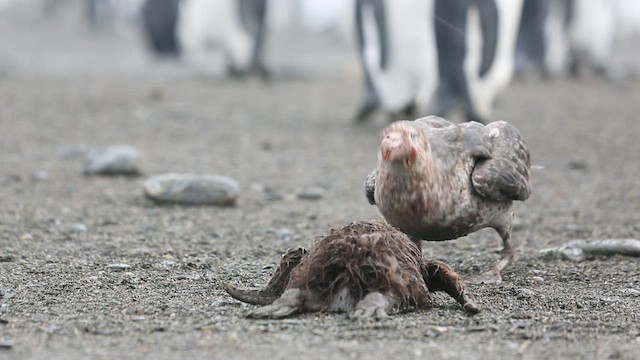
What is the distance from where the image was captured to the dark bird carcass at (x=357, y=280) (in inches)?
138

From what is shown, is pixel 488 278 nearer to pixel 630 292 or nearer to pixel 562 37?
pixel 630 292

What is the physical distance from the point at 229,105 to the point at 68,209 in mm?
6656

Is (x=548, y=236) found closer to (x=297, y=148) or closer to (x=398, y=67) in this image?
(x=297, y=148)

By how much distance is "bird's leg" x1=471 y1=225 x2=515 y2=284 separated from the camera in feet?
13.6

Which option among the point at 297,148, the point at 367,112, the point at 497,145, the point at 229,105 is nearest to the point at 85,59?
the point at 229,105

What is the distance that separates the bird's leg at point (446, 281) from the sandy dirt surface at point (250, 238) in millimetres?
49

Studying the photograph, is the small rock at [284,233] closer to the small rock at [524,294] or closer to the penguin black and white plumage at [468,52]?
the small rock at [524,294]

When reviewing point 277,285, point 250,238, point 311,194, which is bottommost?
point 311,194

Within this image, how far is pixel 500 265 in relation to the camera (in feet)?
14.0

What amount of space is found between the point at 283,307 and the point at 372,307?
26 cm

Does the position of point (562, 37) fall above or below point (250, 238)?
below

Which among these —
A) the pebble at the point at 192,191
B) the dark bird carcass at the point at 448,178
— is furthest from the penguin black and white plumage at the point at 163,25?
the dark bird carcass at the point at 448,178

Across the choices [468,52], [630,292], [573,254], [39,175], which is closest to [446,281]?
[630,292]

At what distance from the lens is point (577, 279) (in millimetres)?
4281
